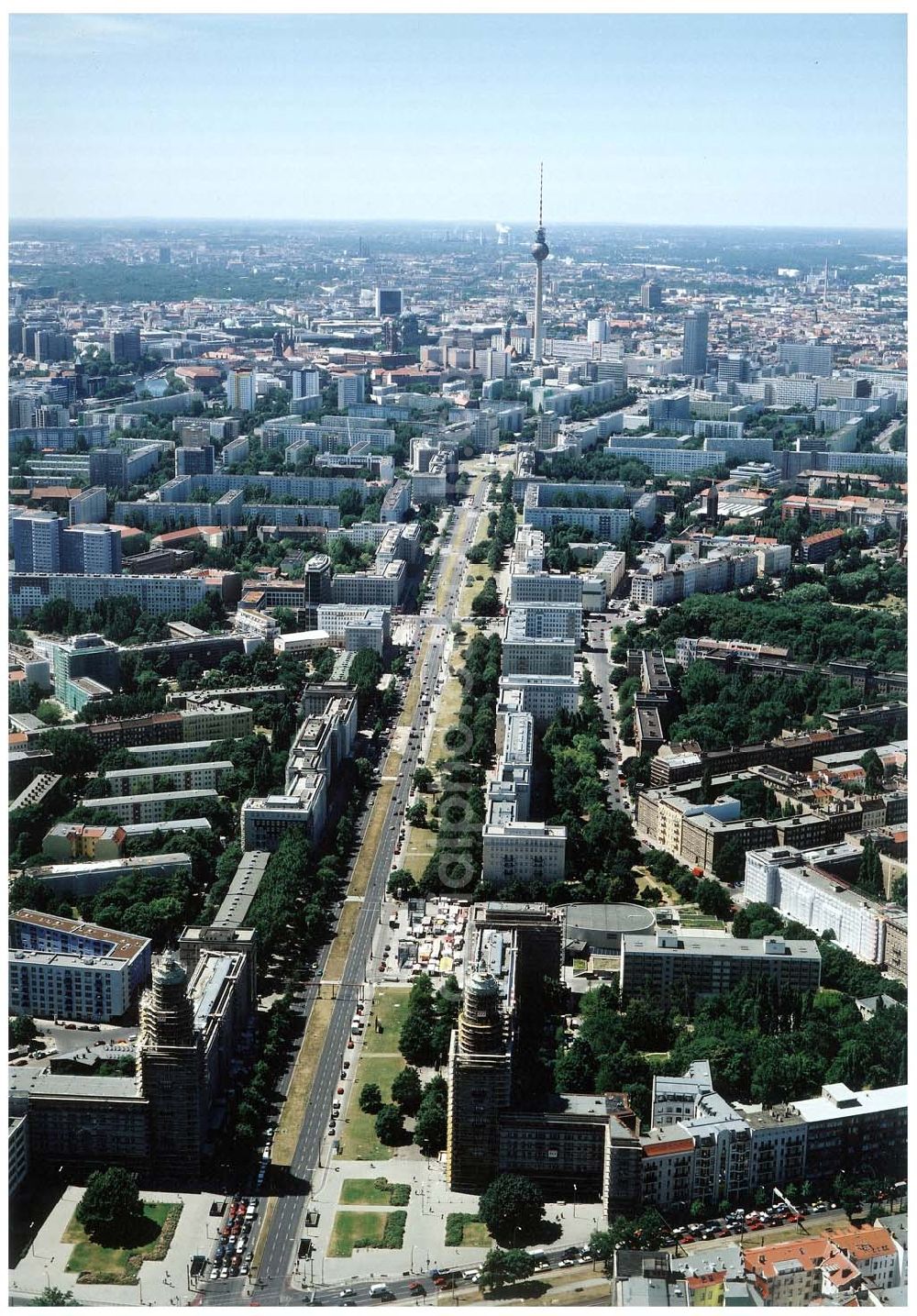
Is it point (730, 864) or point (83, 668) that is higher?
point (83, 668)

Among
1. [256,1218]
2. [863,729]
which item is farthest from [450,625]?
[256,1218]

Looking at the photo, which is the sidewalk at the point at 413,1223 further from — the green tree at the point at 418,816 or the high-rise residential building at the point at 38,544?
the high-rise residential building at the point at 38,544

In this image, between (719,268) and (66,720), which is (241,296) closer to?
(719,268)

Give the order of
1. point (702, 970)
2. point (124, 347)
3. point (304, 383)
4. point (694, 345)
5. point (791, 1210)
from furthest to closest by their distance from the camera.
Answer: point (694, 345) → point (124, 347) → point (304, 383) → point (702, 970) → point (791, 1210)

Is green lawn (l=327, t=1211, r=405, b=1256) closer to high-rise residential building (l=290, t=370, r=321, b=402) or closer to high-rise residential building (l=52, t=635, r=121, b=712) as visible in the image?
high-rise residential building (l=52, t=635, r=121, b=712)

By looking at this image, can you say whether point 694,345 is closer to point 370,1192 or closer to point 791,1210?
point 791,1210

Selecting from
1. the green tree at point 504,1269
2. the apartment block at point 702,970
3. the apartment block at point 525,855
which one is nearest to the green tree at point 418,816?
the apartment block at point 525,855

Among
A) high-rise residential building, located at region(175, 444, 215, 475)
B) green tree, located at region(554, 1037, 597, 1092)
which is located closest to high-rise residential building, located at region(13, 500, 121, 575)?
high-rise residential building, located at region(175, 444, 215, 475)

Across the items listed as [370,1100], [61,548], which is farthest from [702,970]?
[61,548]
